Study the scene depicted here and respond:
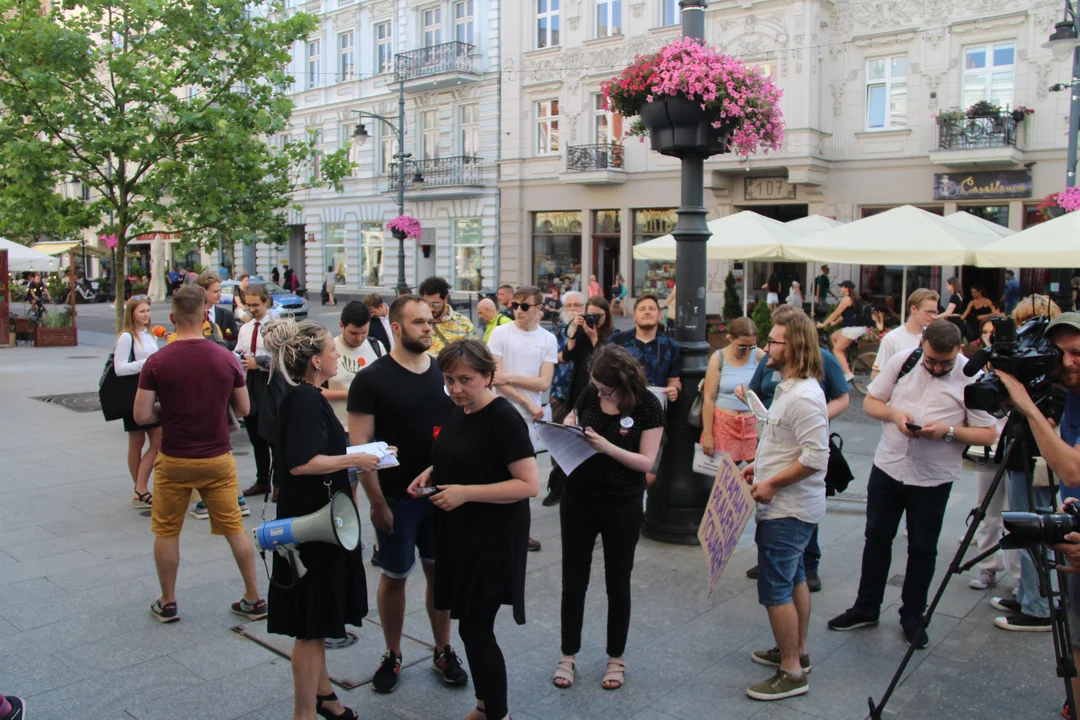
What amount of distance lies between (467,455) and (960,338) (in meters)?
2.54

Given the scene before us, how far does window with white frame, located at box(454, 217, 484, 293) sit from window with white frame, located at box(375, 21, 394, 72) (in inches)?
277

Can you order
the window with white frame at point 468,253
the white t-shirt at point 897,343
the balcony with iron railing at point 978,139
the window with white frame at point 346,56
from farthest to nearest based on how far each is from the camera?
the window with white frame at point 346,56 → the window with white frame at point 468,253 → the balcony with iron railing at point 978,139 → the white t-shirt at point 897,343

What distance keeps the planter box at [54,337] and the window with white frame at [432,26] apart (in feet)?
56.9

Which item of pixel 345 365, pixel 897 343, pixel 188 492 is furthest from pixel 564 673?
pixel 897 343

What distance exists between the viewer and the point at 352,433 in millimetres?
3900

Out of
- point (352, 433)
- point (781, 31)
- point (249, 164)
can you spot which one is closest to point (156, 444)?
point (352, 433)

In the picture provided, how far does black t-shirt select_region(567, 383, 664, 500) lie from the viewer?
397 centimetres

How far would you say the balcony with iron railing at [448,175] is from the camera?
103 feet

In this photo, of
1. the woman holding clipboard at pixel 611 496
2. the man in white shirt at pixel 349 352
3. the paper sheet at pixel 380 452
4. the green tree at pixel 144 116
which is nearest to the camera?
the paper sheet at pixel 380 452

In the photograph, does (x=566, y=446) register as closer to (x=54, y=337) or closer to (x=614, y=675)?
(x=614, y=675)

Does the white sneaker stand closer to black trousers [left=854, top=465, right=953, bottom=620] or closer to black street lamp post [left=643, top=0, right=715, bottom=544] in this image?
black trousers [left=854, top=465, right=953, bottom=620]

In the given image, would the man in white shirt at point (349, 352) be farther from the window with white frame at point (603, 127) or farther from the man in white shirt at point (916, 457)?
the window with white frame at point (603, 127)

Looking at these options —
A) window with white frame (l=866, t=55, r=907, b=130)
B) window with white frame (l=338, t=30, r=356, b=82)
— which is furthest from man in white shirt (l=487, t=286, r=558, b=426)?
window with white frame (l=338, t=30, r=356, b=82)

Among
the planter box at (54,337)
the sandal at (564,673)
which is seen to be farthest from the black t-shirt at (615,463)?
the planter box at (54,337)
